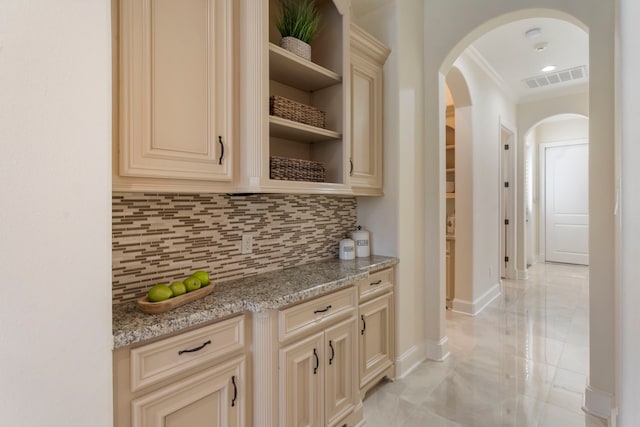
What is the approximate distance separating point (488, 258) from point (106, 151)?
14.3 feet

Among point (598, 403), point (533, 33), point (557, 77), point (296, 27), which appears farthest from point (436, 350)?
point (557, 77)

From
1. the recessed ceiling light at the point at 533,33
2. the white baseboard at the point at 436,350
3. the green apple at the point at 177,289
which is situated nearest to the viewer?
the green apple at the point at 177,289

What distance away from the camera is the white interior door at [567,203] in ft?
20.2

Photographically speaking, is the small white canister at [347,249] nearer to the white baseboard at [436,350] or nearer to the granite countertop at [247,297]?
the granite countertop at [247,297]

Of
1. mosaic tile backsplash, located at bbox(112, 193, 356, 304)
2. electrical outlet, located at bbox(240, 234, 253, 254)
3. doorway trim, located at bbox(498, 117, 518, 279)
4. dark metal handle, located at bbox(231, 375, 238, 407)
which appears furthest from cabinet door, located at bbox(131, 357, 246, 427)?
doorway trim, located at bbox(498, 117, 518, 279)

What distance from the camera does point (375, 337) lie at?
2.21 metres

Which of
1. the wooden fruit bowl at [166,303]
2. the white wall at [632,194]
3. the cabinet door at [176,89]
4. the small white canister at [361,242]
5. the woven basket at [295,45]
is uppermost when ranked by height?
the woven basket at [295,45]

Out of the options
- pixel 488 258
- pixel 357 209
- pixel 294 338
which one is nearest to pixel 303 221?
pixel 357 209

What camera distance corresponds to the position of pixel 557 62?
12.5ft

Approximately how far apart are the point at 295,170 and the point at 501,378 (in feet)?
7.22

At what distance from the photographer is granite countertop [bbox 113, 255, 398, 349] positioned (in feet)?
3.55

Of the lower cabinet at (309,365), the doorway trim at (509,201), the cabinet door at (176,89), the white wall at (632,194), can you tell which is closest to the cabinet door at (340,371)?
the lower cabinet at (309,365)

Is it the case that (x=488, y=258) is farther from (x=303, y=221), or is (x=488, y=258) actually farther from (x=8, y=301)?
(x=8, y=301)

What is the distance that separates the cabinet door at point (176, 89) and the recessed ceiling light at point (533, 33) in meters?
3.12
